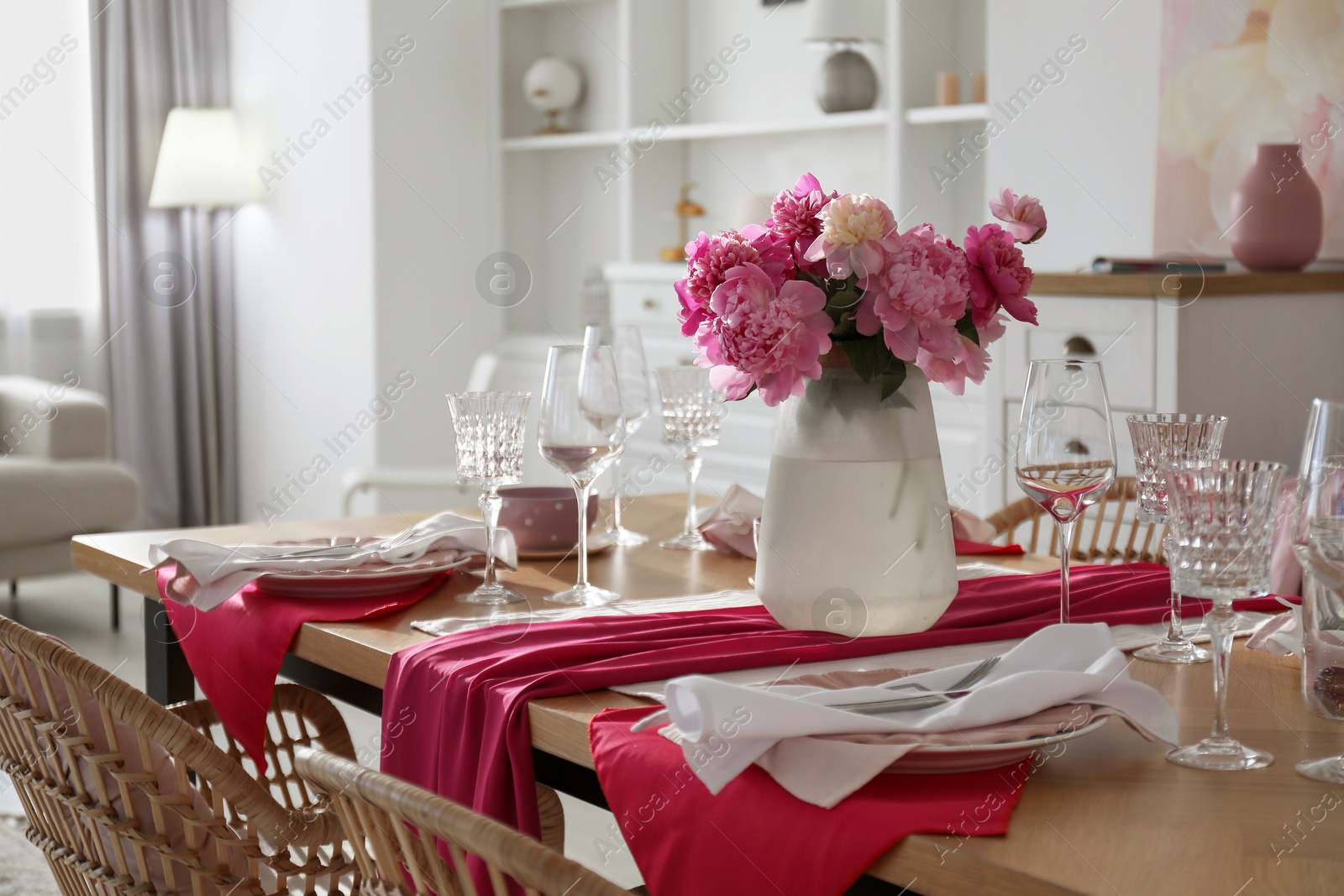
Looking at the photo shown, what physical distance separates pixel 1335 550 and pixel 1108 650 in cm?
17

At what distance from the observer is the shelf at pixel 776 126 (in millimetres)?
3621

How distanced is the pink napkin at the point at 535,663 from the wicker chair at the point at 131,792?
10 centimetres

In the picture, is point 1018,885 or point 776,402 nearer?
point 1018,885

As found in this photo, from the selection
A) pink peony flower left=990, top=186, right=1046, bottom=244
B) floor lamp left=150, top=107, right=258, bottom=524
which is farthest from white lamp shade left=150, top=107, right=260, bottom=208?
pink peony flower left=990, top=186, right=1046, bottom=244

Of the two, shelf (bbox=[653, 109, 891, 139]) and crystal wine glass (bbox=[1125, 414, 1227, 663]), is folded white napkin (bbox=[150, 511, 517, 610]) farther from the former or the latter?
shelf (bbox=[653, 109, 891, 139])

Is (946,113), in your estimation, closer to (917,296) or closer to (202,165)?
(917,296)

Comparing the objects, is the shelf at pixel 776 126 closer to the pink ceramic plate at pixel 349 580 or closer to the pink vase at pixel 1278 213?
the pink vase at pixel 1278 213

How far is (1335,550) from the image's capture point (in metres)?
0.88

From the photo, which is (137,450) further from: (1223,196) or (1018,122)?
(1223,196)

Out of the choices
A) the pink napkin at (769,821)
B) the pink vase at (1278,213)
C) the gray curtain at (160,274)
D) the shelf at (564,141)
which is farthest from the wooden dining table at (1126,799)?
the gray curtain at (160,274)

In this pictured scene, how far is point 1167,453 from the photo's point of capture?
1.30 meters

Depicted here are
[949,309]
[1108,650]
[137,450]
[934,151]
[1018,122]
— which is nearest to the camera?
[1108,650]

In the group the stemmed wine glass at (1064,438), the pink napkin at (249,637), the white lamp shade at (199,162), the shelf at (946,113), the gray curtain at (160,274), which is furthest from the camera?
the gray curtain at (160,274)

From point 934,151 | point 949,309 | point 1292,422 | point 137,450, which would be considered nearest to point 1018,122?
point 934,151
